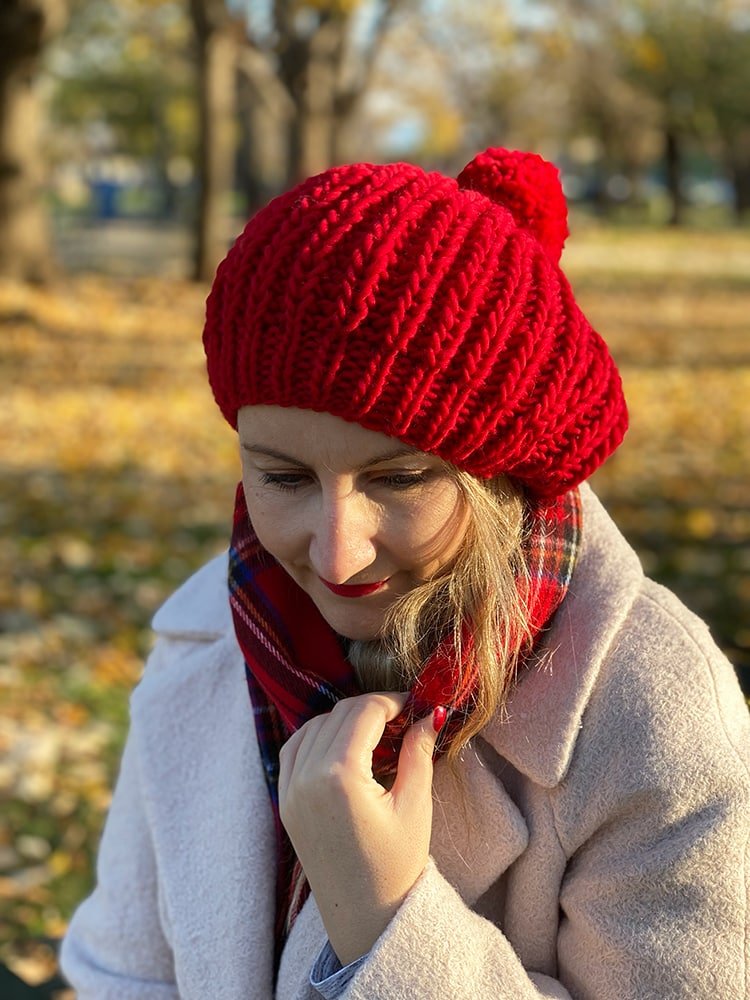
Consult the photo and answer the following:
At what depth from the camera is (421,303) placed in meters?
1.40

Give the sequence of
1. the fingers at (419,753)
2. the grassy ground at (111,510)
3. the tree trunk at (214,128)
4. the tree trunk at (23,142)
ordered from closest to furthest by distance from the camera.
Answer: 1. the fingers at (419,753)
2. the grassy ground at (111,510)
3. the tree trunk at (23,142)
4. the tree trunk at (214,128)

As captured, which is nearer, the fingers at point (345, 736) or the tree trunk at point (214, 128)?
the fingers at point (345, 736)

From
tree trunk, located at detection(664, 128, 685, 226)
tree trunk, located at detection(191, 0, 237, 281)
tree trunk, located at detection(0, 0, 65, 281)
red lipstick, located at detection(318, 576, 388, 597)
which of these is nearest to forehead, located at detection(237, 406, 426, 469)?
red lipstick, located at detection(318, 576, 388, 597)

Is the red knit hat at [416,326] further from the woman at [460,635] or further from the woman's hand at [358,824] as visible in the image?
the woman's hand at [358,824]

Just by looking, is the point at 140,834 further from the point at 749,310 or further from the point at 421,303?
the point at 749,310

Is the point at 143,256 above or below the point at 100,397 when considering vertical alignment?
below

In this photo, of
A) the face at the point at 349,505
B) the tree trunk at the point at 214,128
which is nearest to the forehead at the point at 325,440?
the face at the point at 349,505

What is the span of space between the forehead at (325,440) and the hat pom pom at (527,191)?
0.36m

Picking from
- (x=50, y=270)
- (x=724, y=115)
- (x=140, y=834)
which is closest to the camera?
(x=140, y=834)

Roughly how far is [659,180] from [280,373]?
290 ft

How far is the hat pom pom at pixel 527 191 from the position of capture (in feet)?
5.28

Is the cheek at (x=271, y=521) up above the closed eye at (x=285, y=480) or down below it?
below

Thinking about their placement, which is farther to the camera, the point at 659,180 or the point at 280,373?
the point at 659,180

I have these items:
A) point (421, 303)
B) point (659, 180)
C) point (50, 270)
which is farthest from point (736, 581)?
point (659, 180)
